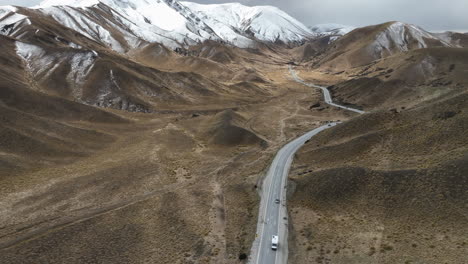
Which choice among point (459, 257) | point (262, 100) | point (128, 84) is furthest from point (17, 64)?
point (459, 257)

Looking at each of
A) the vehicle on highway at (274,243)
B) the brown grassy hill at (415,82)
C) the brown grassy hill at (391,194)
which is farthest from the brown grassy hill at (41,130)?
the brown grassy hill at (415,82)

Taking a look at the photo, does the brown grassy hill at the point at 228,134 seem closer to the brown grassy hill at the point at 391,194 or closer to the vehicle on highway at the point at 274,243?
the brown grassy hill at the point at 391,194

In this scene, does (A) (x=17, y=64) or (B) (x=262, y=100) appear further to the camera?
(B) (x=262, y=100)

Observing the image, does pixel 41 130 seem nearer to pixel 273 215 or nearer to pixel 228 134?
pixel 228 134

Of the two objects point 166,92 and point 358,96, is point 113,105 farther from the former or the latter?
point 358,96

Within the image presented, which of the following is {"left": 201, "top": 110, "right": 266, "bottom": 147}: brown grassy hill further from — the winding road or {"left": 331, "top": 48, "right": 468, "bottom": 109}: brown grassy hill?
{"left": 331, "top": 48, "right": 468, "bottom": 109}: brown grassy hill

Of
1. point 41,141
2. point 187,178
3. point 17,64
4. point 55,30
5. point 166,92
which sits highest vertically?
point 55,30

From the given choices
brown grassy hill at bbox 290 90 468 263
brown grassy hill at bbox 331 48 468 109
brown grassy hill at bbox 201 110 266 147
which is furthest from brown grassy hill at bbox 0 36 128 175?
brown grassy hill at bbox 331 48 468 109

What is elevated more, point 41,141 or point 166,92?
point 166,92

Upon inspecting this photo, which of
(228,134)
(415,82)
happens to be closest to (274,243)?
(228,134)
